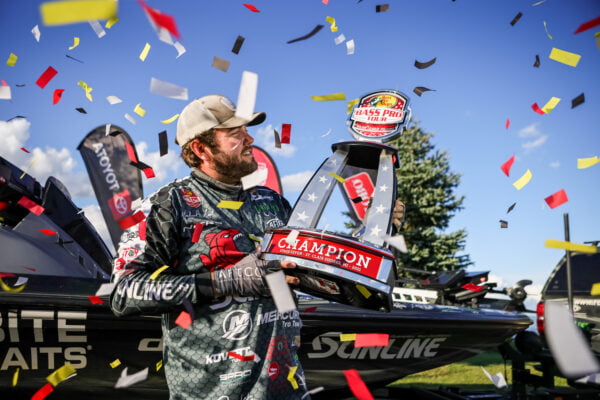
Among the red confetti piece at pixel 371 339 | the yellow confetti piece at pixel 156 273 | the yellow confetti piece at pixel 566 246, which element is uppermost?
the yellow confetti piece at pixel 566 246

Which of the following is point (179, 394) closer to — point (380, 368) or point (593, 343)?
point (380, 368)

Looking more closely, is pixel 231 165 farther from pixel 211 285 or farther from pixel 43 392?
pixel 43 392

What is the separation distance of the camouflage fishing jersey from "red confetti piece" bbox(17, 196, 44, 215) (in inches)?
81.5

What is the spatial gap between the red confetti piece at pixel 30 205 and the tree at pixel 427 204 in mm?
16019

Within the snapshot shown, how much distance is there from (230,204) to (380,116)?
927mm

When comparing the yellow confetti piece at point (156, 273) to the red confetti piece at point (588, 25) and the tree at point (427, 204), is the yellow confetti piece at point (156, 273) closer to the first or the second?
the red confetti piece at point (588, 25)

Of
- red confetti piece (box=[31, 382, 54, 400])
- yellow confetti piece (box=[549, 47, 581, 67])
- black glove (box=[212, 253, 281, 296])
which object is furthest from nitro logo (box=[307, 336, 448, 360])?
yellow confetti piece (box=[549, 47, 581, 67])

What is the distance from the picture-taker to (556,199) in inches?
92.7

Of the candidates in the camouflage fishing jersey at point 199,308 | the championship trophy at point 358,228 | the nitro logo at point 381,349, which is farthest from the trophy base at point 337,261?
the nitro logo at point 381,349

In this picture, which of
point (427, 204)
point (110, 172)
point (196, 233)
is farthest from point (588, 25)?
point (427, 204)

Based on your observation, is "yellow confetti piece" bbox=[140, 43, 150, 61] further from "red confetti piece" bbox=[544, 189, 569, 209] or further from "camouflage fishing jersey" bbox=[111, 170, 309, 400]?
"red confetti piece" bbox=[544, 189, 569, 209]

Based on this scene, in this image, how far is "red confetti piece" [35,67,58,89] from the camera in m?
2.76

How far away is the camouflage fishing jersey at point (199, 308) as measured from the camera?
1727mm

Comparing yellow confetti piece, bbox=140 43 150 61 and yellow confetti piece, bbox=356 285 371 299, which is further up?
yellow confetti piece, bbox=140 43 150 61
